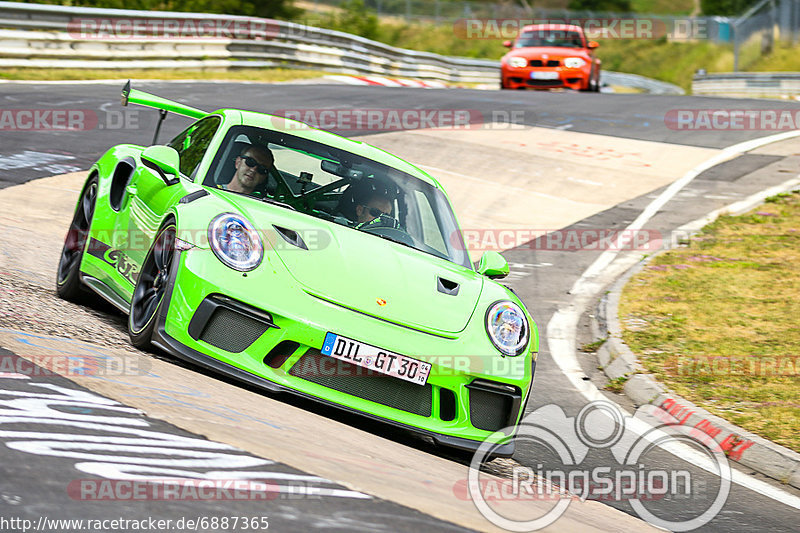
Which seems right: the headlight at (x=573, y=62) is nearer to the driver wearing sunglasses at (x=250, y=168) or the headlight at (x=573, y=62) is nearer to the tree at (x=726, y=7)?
the driver wearing sunglasses at (x=250, y=168)

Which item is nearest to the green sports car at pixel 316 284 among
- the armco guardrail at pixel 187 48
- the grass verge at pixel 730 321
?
the grass verge at pixel 730 321

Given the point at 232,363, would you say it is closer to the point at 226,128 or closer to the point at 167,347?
the point at 167,347

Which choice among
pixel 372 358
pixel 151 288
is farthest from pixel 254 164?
pixel 372 358

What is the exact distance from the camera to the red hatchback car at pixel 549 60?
24.8m

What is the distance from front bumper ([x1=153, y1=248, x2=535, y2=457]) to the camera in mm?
4672

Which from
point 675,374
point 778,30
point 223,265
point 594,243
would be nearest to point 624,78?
point 778,30

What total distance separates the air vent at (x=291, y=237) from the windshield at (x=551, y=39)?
21.1 m

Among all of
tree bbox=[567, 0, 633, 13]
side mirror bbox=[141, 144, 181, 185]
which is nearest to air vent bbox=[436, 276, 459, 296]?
side mirror bbox=[141, 144, 181, 185]

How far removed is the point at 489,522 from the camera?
350cm

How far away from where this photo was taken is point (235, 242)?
16.3 ft

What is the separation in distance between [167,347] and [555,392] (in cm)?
311

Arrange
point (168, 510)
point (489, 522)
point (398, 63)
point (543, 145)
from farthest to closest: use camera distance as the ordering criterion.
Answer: point (398, 63) → point (543, 145) → point (489, 522) → point (168, 510)

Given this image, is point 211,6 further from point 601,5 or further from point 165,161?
point 601,5

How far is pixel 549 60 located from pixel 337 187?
1954cm
